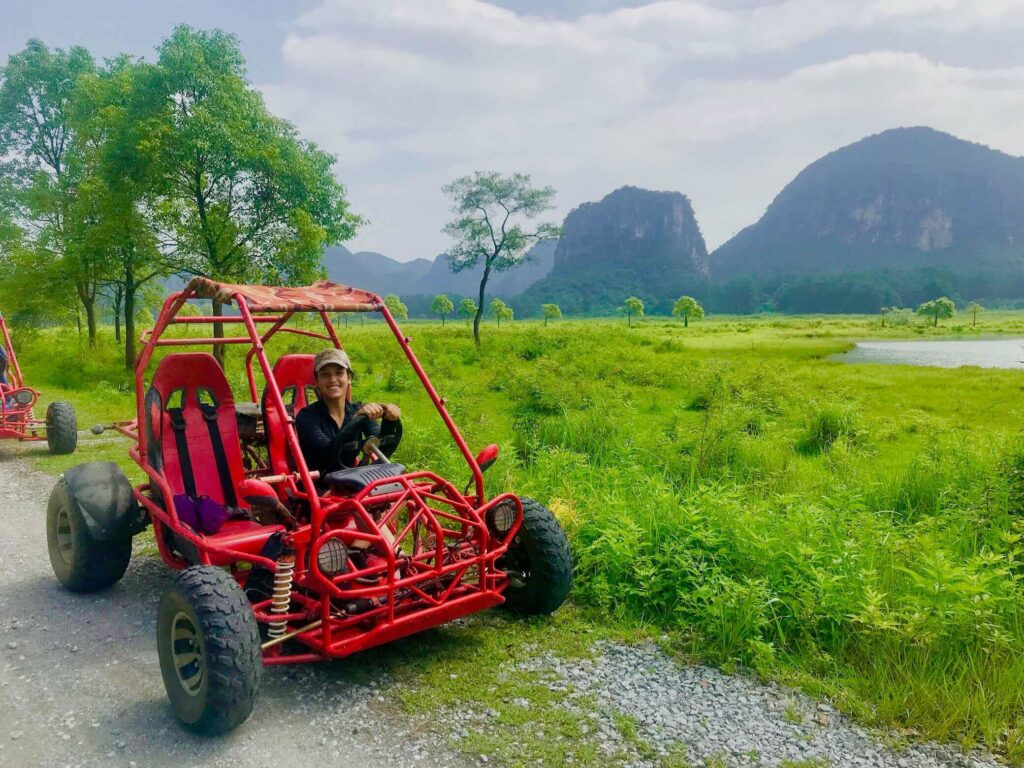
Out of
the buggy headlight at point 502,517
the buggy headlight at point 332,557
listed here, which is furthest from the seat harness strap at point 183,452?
the buggy headlight at point 502,517

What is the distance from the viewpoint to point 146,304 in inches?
1081

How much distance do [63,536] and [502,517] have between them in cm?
366

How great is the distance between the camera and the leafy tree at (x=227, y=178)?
17828 millimetres

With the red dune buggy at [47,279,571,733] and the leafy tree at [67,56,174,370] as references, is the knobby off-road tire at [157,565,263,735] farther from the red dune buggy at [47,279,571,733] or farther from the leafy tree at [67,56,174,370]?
the leafy tree at [67,56,174,370]

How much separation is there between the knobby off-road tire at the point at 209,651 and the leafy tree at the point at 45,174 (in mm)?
18879

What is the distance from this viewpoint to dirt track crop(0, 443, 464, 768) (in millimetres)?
3539

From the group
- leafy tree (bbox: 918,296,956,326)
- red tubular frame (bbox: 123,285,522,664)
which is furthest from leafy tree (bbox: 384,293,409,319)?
leafy tree (bbox: 918,296,956,326)

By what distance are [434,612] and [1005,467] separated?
527 cm

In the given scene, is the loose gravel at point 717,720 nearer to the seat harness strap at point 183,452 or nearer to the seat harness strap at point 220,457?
the seat harness strap at point 220,457

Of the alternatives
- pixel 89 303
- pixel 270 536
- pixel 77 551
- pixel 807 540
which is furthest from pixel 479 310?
pixel 270 536

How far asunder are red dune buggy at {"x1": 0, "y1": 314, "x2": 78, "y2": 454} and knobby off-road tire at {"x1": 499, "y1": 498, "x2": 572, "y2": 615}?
29.0 ft

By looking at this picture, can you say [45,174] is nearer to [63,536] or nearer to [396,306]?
[63,536]

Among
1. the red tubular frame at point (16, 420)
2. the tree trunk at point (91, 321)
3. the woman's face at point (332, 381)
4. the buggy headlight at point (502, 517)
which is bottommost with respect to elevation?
the buggy headlight at point (502, 517)

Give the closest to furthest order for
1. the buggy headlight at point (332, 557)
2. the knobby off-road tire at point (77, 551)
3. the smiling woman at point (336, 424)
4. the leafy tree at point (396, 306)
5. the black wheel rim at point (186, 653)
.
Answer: the black wheel rim at point (186, 653) → the buggy headlight at point (332, 557) → the smiling woman at point (336, 424) → the knobby off-road tire at point (77, 551) → the leafy tree at point (396, 306)
